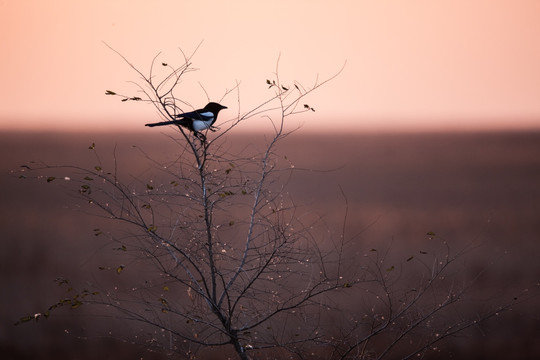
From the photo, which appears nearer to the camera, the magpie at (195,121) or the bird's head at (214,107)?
the magpie at (195,121)

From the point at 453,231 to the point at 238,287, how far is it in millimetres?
6199

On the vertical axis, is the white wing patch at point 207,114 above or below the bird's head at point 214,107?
below

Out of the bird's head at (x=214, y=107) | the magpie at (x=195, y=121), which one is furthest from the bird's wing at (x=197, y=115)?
the bird's head at (x=214, y=107)

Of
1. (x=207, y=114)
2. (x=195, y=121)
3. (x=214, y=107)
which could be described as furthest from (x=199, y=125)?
(x=214, y=107)

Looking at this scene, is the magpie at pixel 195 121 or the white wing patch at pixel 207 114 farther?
the white wing patch at pixel 207 114

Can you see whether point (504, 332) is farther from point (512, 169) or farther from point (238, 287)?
point (238, 287)

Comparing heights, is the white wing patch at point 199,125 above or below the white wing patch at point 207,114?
below

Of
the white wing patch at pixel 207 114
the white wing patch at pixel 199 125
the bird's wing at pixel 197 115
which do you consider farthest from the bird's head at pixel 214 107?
the white wing patch at pixel 199 125

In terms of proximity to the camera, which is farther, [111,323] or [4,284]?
[4,284]

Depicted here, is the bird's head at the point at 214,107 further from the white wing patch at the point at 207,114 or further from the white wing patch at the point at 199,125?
the white wing patch at the point at 199,125

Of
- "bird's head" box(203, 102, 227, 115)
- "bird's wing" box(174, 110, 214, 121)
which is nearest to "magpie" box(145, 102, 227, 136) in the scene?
"bird's wing" box(174, 110, 214, 121)

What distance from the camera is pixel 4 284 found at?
10.3 meters

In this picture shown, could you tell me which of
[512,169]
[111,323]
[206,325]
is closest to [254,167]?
[206,325]

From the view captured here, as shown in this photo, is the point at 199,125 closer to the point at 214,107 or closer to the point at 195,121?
the point at 195,121
